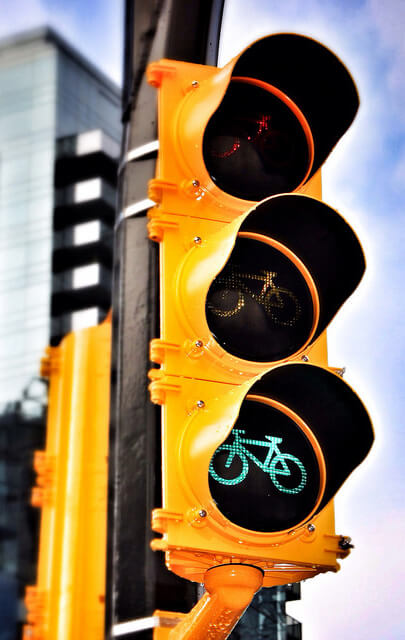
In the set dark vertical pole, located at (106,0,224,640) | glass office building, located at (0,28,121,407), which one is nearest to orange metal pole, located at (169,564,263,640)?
dark vertical pole, located at (106,0,224,640)

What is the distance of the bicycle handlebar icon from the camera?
115 inches

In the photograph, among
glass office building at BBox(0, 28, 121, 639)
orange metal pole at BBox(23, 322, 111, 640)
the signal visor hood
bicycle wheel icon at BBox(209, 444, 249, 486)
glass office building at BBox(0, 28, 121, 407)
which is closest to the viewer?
bicycle wheel icon at BBox(209, 444, 249, 486)

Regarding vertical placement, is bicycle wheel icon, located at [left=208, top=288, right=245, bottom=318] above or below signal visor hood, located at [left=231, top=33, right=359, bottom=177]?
below

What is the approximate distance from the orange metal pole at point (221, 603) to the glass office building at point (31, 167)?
8918mm

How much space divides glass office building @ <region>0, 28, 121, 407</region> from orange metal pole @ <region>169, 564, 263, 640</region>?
892cm

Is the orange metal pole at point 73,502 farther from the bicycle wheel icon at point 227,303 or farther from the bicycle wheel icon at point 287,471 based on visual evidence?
the bicycle wheel icon at point 287,471

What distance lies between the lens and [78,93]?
13.5 metres

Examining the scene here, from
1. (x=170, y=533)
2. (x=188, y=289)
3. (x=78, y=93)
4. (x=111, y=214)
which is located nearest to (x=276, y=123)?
(x=188, y=289)

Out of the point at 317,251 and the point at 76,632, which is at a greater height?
the point at 317,251

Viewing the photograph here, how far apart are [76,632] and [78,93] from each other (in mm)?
11274

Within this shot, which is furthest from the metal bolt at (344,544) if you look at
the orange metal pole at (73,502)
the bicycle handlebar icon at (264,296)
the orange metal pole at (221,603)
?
the orange metal pole at (73,502)

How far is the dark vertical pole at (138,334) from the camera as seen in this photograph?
3113 millimetres

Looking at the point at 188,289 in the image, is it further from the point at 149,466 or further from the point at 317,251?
the point at 149,466

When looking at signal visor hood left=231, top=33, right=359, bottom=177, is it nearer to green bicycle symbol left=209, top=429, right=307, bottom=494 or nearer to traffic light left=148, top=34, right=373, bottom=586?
traffic light left=148, top=34, right=373, bottom=586
